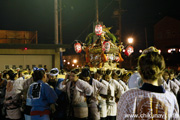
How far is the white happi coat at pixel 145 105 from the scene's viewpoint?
1.94 m

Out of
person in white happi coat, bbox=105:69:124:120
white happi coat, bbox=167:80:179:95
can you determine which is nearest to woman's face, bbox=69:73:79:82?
person in white happi coat, bbox=105:69:124:120

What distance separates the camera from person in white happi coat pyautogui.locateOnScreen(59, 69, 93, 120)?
4750 millimetres

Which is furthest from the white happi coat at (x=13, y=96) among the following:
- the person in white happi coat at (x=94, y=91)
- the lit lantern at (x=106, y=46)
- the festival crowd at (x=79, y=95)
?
the lit lantern at (x=106, y=46)

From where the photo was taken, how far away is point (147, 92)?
6.41 feet

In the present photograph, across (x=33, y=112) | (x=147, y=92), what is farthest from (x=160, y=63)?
(x=33, y=112)

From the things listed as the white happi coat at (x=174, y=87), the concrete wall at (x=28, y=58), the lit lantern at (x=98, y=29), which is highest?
the lit lantern at (x=98, y=29)

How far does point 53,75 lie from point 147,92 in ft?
13.2

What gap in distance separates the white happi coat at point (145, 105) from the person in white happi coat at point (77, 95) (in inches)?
111

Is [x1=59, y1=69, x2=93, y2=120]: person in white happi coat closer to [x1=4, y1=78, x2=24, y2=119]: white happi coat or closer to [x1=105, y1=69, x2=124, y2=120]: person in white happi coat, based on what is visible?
[x1=4, y1=78, x2=24, y2=119]: white happi coat

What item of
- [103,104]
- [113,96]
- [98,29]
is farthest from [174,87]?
[98,29]

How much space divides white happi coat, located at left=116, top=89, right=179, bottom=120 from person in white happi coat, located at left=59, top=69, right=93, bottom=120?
111 inches

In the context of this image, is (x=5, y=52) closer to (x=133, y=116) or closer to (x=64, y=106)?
(x=64, y=106)

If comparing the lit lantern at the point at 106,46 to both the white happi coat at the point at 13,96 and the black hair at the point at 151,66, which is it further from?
the black hair at the point at 151,66

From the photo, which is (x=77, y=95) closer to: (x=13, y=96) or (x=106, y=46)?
(x=13, y=96)
